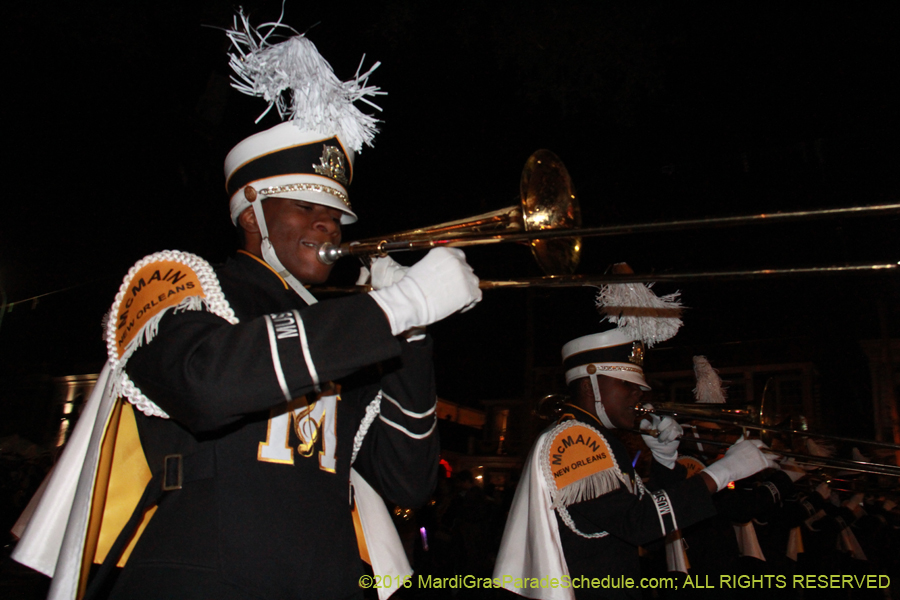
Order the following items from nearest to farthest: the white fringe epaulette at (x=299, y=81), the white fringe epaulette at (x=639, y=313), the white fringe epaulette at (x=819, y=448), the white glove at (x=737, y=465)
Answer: the white fringe epaulette at (x=299, y=81) < the white glove at (x=737, y=465) < the white fringe epaulette at (x=639, y=313) < the white fringe epaulette at (x=819, y=448)

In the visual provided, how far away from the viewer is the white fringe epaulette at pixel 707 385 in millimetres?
6430

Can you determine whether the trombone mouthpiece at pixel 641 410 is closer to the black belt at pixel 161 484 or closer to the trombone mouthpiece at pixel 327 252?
the trombone mouthpiece at pixel 327 252

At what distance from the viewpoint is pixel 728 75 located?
18.2 feet

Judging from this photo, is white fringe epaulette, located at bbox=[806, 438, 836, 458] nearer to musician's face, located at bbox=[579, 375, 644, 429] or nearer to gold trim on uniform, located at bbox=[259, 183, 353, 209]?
musician's face, located at bbox=[579, 375, 644, 429]

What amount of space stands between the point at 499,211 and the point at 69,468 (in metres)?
1.75

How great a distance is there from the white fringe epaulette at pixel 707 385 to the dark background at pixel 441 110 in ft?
5.46

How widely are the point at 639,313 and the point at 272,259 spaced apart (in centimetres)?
316

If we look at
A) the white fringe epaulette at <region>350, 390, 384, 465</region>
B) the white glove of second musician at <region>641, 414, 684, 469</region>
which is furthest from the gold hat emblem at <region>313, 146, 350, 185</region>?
the white glove of second musician at <region>641, 414, 684, 469</region>

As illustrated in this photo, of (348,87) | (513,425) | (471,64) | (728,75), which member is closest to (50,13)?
(471,64)

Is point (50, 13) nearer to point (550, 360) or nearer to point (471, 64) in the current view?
point (471, 64)

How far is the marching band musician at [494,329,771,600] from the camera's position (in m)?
3.36

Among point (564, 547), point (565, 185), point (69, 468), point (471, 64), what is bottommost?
point (564, 547)

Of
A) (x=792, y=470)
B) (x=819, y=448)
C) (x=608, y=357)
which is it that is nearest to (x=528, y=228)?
(x=608, y=357)

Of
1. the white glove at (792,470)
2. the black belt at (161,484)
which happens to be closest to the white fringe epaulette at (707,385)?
the white glove at (792,470)
